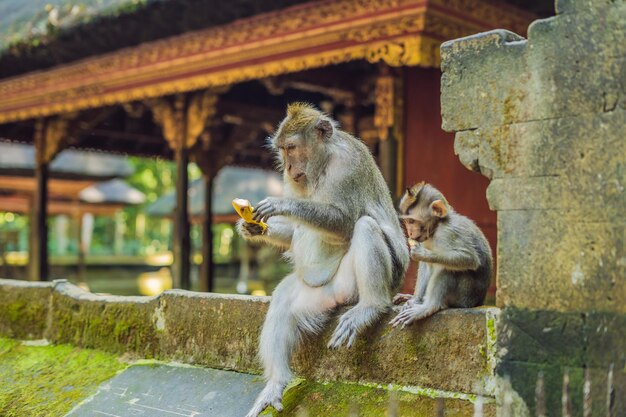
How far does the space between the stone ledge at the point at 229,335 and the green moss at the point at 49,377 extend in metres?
0.12

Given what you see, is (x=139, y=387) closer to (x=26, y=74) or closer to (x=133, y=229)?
(x=26, y=74)

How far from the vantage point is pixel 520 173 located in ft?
10.8

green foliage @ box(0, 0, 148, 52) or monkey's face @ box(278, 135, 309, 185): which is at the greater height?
green foliage @ box(0, 0, 148, 52)

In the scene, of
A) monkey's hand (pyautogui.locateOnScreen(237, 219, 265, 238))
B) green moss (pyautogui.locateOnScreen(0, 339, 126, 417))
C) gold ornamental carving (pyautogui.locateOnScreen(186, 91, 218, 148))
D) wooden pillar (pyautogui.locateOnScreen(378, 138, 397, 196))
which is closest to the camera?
monkey's hand (pyautogui.locateOnScreen(237, 219, 265, 238))

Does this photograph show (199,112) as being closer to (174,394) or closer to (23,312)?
(23,312)

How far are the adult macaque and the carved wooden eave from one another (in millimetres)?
2589

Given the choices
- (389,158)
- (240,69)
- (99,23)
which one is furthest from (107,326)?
(99,23)

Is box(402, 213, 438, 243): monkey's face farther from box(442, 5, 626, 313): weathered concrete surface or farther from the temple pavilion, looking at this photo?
the temple pavilion

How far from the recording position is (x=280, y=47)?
7.95m

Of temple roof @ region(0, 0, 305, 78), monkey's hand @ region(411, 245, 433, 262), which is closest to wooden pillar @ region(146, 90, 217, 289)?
temple roof @ region(0, 0, 305, 78)

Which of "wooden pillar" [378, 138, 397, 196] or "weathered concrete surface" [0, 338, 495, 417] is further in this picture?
"wooden pillar" [378, 138, 397, 196]

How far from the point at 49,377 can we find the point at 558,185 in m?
3.36

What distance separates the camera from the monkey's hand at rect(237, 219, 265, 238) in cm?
434

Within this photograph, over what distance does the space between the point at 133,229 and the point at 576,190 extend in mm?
38637
